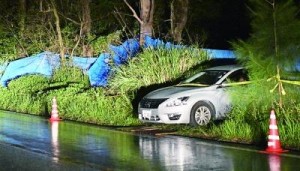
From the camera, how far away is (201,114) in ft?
46.8

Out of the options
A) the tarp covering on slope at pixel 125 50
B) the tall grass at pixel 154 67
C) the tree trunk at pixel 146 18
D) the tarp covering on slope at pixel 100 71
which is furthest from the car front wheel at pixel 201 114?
the tree trunk at pixel 146 18

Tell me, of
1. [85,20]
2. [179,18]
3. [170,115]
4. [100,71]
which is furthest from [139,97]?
[85,20]

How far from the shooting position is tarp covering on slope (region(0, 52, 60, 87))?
2447cm

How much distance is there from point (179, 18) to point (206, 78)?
896 cm

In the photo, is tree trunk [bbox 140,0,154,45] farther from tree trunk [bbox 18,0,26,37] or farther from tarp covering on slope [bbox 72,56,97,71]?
tree trunk [bbox 18,0,26,37]

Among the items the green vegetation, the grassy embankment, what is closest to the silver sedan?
the grassy embankment

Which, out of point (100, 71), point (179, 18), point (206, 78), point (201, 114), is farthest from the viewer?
point (179, 18)

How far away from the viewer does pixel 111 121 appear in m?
16.6

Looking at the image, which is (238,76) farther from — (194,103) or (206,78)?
(194,103)

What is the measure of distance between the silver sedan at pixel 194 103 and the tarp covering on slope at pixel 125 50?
576cm

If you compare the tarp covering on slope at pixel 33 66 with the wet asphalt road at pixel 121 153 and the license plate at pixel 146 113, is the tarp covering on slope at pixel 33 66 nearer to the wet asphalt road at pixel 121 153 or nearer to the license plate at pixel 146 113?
the wet asphalt road at pixel 121 153

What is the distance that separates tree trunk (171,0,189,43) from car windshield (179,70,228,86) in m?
7.81

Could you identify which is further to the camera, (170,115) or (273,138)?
(170,115)

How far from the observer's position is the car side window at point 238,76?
14344 millimetres
